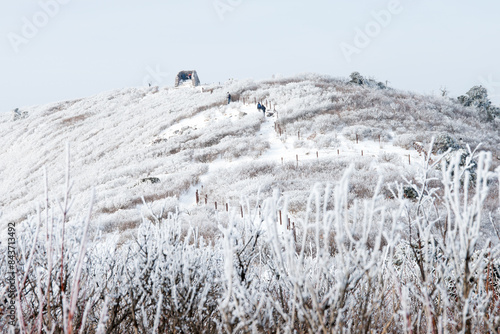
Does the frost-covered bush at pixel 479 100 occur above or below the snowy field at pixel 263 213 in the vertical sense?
below

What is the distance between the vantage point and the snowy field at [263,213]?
1.91 meters

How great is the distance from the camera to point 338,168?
1516 centimetres

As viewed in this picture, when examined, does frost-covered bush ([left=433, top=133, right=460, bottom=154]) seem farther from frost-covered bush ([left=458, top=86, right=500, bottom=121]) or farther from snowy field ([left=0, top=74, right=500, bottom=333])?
frost-covered bush ([left=458, top=86, right=500, bottom=121])

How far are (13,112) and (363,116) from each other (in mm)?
54244

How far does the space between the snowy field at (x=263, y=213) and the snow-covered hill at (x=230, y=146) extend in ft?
0.50

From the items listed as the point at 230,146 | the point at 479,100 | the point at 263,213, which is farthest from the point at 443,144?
the point at 479,100

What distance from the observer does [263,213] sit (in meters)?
3.20

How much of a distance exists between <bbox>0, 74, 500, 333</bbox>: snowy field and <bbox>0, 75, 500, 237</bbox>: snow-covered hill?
0.15 meters

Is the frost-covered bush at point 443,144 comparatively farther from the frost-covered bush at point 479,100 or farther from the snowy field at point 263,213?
the frost-covered bush at point 479,100

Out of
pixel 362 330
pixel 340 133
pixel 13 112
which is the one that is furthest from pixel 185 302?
pixel 13 112

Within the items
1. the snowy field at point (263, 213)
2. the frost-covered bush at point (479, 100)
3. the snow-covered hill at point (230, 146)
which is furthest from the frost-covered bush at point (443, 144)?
the frost-covered bush at point (479, 100)

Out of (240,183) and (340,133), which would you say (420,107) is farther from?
(240,183)

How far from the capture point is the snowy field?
191 centimetres

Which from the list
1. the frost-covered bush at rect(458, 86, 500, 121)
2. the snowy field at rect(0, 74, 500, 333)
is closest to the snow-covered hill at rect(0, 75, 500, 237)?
the snowy field at rect(0, 74, 500, 333)
